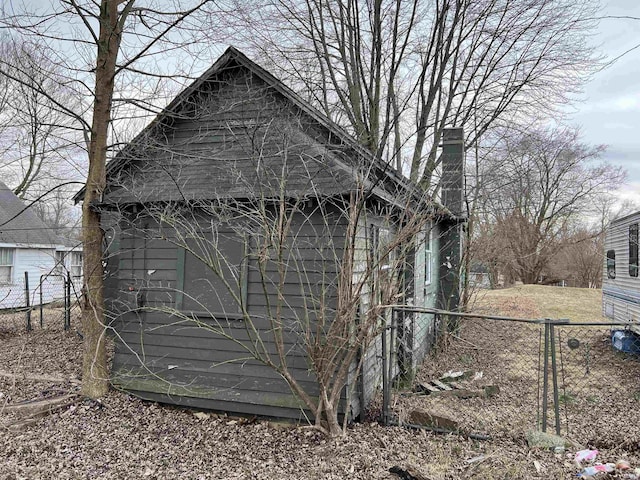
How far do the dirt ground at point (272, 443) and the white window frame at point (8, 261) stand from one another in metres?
12.4

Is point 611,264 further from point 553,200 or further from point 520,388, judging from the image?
point 553,200

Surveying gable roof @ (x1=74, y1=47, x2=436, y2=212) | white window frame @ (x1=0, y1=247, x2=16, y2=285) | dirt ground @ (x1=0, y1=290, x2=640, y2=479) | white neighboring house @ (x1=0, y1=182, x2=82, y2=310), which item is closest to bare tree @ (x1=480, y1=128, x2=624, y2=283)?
dirt ground @ (x1=0, y1=290, x2=640, y2=479)

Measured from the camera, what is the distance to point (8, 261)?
17.5 metres

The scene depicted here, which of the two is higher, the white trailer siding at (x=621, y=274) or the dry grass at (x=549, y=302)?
the white trailer siding at (x=621, y=274)

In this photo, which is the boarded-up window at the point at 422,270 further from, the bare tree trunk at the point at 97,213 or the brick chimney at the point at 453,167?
the bare tree trunk at the point at 97,213

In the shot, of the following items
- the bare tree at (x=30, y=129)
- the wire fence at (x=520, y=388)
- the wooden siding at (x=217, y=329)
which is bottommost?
the wire fence at (x=520, y=388)

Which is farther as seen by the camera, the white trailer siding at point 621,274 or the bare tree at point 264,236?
the white trailer siding at point 621,274

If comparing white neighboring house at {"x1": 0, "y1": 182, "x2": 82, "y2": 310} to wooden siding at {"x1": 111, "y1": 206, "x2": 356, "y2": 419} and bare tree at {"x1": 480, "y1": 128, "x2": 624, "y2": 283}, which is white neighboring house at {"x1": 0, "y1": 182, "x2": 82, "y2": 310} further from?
bare tree at {"x1": 480, "y1": 128, "x2": 624, "y2": 283}

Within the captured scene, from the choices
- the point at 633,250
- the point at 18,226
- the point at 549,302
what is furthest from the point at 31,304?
the point at 549,302

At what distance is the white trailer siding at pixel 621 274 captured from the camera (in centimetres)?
980

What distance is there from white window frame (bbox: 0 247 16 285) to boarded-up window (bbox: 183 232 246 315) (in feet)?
48.7

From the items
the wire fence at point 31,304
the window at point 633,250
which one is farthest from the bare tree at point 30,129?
the window at point 633,250

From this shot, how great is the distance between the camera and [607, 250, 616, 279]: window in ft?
38.4

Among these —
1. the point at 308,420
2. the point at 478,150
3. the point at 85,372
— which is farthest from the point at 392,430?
the point at 478,150
